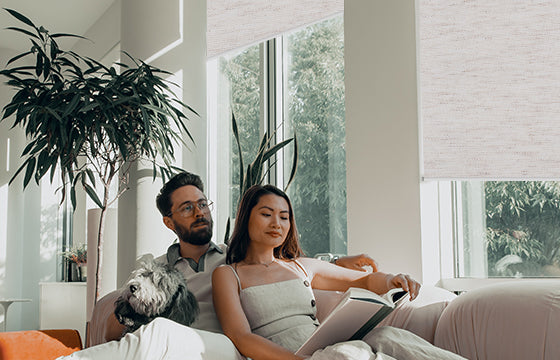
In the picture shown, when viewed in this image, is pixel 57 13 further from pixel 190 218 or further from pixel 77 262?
pixel 190 218

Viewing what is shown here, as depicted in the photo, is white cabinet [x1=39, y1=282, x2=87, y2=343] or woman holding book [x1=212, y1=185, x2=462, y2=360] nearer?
woman holding book [x1=212, y1=185, x2=462, y2=360]

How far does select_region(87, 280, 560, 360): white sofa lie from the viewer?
5.94ft

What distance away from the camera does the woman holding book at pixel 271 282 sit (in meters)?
2.07

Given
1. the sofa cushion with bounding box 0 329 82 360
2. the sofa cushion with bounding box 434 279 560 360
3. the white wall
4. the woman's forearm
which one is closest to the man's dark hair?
the sofa cushion with bounding box 0 329 82 360

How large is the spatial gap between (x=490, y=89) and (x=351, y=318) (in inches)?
56.8

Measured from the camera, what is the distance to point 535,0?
265cm

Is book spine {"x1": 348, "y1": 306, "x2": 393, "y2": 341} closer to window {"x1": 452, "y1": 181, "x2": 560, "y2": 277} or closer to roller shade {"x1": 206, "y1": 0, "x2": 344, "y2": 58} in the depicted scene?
window {"x1": 452, "y1": 181, "x2": 560, "y2": 277}

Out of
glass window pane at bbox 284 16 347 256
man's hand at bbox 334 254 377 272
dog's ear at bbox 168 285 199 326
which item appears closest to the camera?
dog's ear at bbox 168 285 199 326

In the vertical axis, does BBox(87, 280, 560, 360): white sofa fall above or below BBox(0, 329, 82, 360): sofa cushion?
above

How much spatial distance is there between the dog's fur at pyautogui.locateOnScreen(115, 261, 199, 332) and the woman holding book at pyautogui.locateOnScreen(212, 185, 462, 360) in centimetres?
21

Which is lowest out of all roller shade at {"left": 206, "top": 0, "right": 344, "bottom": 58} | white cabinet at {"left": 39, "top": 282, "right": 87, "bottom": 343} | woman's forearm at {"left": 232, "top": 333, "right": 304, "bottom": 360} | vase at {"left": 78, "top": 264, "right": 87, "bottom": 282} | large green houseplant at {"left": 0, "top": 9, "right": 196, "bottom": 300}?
white cabinet at {"left": 39, "top": 282, "right": 87, "bottom": 343}

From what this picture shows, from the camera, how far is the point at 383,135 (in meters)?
2.94

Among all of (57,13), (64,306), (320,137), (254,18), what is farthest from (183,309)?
(57,13)

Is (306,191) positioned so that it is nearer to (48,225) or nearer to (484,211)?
(484,211)
